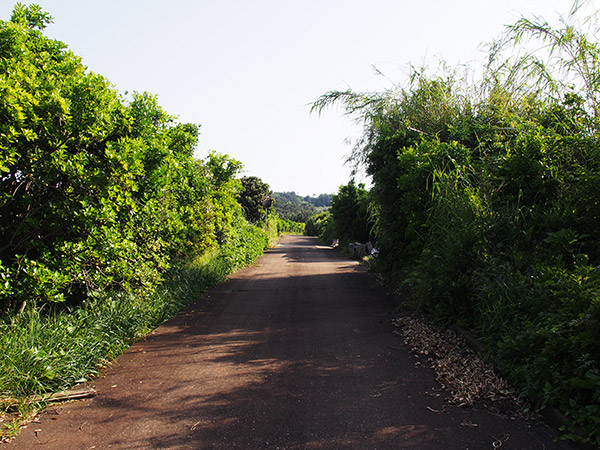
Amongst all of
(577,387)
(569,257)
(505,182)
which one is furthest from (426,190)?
(577,387)

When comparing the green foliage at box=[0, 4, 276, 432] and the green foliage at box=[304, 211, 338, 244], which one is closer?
the green foliage at box=[0, 4, 276, 432]

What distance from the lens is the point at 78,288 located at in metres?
6.03

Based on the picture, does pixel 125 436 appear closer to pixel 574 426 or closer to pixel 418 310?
pixel 574 426

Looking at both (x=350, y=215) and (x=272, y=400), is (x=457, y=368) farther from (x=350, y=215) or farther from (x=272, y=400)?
(x=350, y=215)

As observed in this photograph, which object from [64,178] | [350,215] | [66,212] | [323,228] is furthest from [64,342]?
[323,228]

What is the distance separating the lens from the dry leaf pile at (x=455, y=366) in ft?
13.0

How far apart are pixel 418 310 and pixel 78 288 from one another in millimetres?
5520

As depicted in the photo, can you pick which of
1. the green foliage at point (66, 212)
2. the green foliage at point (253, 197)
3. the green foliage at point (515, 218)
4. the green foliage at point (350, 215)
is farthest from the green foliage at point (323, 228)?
the green foliage at point (66, 212)

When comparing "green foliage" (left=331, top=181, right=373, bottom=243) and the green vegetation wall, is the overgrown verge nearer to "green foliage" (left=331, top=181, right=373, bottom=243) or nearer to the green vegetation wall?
the green vegetation wall

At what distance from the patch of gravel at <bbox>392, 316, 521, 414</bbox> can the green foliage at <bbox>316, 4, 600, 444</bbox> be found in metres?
0.17

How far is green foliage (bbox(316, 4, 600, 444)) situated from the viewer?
11.7 ft

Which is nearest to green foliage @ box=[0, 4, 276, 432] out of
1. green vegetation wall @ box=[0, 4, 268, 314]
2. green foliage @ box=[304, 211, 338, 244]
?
green vegetation wall @ box=[0, 4, 268, 314]

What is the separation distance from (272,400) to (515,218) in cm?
390

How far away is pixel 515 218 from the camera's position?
5.45 metres
